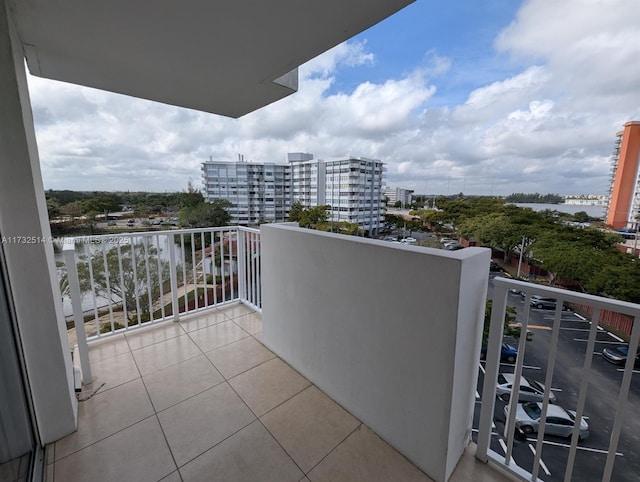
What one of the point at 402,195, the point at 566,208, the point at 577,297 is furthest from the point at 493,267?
the point at 402,195

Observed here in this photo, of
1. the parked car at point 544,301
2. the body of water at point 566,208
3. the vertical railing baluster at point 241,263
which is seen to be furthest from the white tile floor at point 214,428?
the body of water at point 566,208

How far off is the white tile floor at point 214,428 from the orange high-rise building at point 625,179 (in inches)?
433

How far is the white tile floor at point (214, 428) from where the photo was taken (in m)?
1.43

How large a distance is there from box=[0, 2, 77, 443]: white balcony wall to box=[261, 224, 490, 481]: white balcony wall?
1.58 metres

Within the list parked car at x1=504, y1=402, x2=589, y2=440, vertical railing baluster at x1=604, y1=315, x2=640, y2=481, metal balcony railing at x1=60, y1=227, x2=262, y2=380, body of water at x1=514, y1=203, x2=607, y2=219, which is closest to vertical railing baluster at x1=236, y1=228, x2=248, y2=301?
metal balcony railing at x1=60, y1=227, x2=262, y2=380

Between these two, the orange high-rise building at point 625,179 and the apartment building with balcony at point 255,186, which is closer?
the orange high-rise building at point 625,179

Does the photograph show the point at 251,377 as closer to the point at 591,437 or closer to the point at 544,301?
the point at 544,301

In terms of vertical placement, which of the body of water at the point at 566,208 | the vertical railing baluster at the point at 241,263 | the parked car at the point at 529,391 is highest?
the body of water at the point at 566,208

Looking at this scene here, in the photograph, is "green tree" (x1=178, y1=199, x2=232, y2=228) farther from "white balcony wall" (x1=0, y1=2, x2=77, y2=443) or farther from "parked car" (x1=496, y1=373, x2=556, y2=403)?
"parked car" (x1=496, y1=373, x2=556, y2=403)

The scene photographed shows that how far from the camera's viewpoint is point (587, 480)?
190 inches

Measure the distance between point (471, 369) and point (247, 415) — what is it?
1551mm

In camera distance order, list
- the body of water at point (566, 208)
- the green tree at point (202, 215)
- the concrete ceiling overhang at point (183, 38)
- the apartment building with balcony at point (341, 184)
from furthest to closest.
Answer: the apartment building with balcony at point (341, 184), the green tree at point (202, 215), the body of water at point (566, 208), the concrete ceiling overhang at point (183, 38)

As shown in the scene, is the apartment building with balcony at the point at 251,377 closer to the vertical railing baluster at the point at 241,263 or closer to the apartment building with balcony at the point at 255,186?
the vertical railing baluster at the point at 241,263

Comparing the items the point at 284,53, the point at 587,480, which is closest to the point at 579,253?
the point at 587,480
